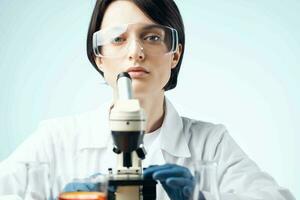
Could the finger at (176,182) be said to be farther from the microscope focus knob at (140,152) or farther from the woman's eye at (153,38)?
the woman's eye at (153,38)

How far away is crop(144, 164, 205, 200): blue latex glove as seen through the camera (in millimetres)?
1203

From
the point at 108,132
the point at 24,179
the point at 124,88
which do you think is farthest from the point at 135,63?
the point at 24,179

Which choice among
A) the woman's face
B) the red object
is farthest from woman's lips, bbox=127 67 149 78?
the red object

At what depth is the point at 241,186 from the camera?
175 cm

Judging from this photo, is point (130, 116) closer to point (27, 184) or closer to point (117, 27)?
point (27, 184)

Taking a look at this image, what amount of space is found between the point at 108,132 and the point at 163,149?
0.21 meters

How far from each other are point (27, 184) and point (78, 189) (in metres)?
0.12

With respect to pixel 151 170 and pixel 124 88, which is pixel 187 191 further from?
pixel 124 88

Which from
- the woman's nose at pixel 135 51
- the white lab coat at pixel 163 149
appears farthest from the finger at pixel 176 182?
the woman's nose at pixel 135 51

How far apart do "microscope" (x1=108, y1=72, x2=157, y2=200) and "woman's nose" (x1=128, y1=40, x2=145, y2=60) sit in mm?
527

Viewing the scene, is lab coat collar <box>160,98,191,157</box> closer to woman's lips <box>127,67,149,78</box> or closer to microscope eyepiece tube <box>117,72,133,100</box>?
woman's lips <box>127,67,149,78</box>

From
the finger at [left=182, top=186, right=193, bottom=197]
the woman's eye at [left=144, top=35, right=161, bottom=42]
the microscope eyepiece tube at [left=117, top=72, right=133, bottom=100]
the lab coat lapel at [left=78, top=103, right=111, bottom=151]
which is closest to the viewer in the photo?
the finger at [left=182, top=186, right=193, bottom=197]

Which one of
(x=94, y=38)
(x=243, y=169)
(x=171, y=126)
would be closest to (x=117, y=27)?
(x=94, y=38)

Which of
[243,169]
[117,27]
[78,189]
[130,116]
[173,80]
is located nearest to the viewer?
[78,189]
